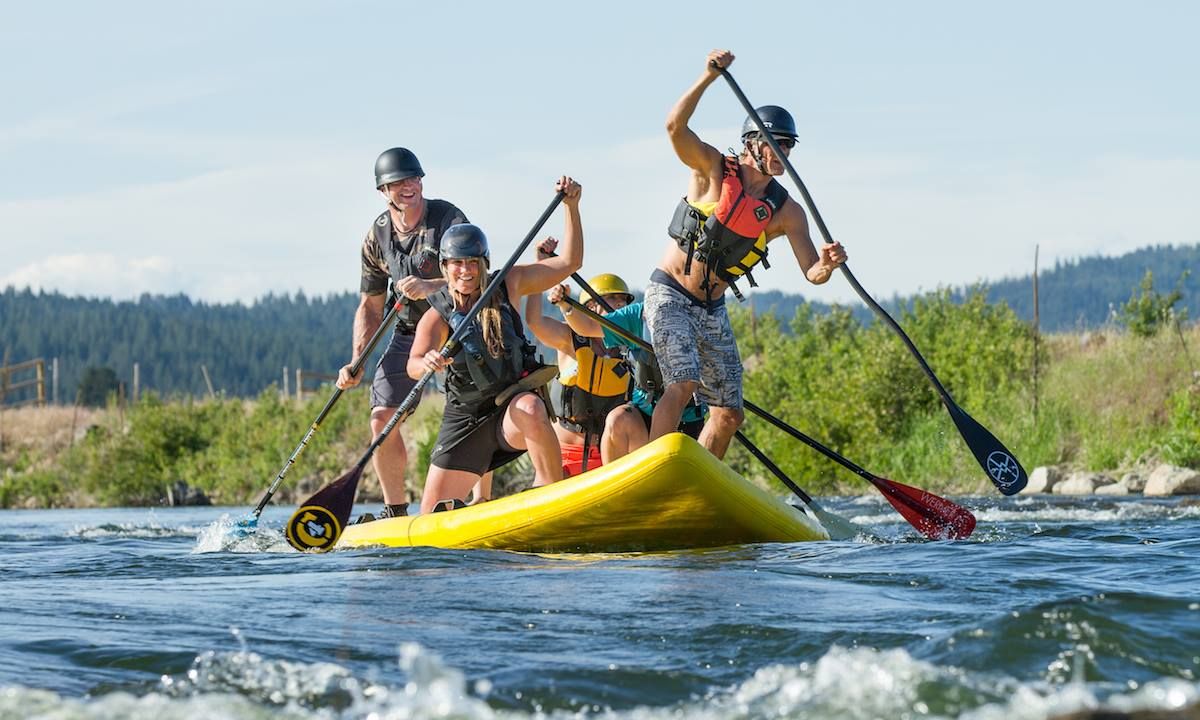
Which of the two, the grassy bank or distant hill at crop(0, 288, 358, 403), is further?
distant hill at crop(0, 288, 358, 403)

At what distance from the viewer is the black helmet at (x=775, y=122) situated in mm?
7527

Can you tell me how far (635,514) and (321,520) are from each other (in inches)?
68.1

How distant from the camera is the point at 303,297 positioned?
178750mm

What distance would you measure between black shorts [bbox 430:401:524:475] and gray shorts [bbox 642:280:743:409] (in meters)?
0.87

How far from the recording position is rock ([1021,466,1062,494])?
1722 cm

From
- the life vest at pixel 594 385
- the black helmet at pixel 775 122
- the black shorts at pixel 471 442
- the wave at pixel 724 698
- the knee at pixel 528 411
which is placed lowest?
the wave at pixel 724 698

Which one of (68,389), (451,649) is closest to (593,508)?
(451,649)

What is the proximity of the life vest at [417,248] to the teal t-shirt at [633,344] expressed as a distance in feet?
3.30

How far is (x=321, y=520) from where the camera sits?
762cm

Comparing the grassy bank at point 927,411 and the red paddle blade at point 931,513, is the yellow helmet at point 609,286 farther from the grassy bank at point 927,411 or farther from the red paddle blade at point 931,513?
the grassy bank at point 927,411

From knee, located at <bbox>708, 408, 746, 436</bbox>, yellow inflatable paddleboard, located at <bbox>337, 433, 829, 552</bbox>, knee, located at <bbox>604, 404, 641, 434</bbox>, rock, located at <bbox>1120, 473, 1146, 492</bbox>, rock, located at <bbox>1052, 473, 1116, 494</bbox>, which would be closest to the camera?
yellow inflatable paddleboard, located at <bbox>337, 433, 829, 552</bbox>

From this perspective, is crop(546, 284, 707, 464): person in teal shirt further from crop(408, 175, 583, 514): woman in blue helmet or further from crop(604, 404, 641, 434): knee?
crop(408, 175, 583, 514): woman in blue helmet

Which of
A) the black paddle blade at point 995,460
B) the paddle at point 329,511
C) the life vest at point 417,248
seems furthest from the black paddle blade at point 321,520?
the black paddle blade at point 995,460

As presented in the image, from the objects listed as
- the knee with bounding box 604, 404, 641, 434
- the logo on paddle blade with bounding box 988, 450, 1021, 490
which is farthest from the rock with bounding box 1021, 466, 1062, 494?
the knee with bounding box 604, 404, 641, 434
